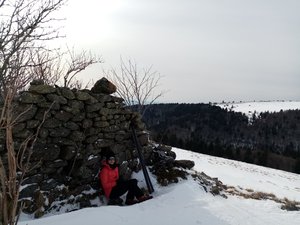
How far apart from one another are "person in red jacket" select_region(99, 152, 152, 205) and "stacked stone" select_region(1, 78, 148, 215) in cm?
44

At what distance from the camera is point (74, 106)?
26.2 ft

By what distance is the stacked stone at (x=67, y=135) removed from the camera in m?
7.14

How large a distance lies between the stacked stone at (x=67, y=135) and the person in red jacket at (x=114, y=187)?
0.44 m

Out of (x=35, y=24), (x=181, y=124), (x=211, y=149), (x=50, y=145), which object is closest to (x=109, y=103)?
(x=50, y=145)

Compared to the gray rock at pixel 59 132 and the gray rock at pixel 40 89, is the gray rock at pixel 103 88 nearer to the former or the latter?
the gray rock at pixel 59 132

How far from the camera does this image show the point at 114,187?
26.0 feet

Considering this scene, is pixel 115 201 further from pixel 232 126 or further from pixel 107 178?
pixel 232 126

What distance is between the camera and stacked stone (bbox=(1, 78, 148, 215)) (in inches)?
281

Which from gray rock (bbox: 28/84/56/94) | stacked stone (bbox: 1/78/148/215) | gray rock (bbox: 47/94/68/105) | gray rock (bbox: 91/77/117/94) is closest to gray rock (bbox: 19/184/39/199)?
stacked stone (bbox: 1/78/148/215)

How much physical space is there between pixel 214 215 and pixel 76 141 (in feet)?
10.3

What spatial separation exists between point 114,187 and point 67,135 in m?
1.43

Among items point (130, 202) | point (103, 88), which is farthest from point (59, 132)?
point (130, 202)

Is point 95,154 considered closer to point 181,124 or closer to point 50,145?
point 50,145

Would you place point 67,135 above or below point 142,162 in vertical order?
above
